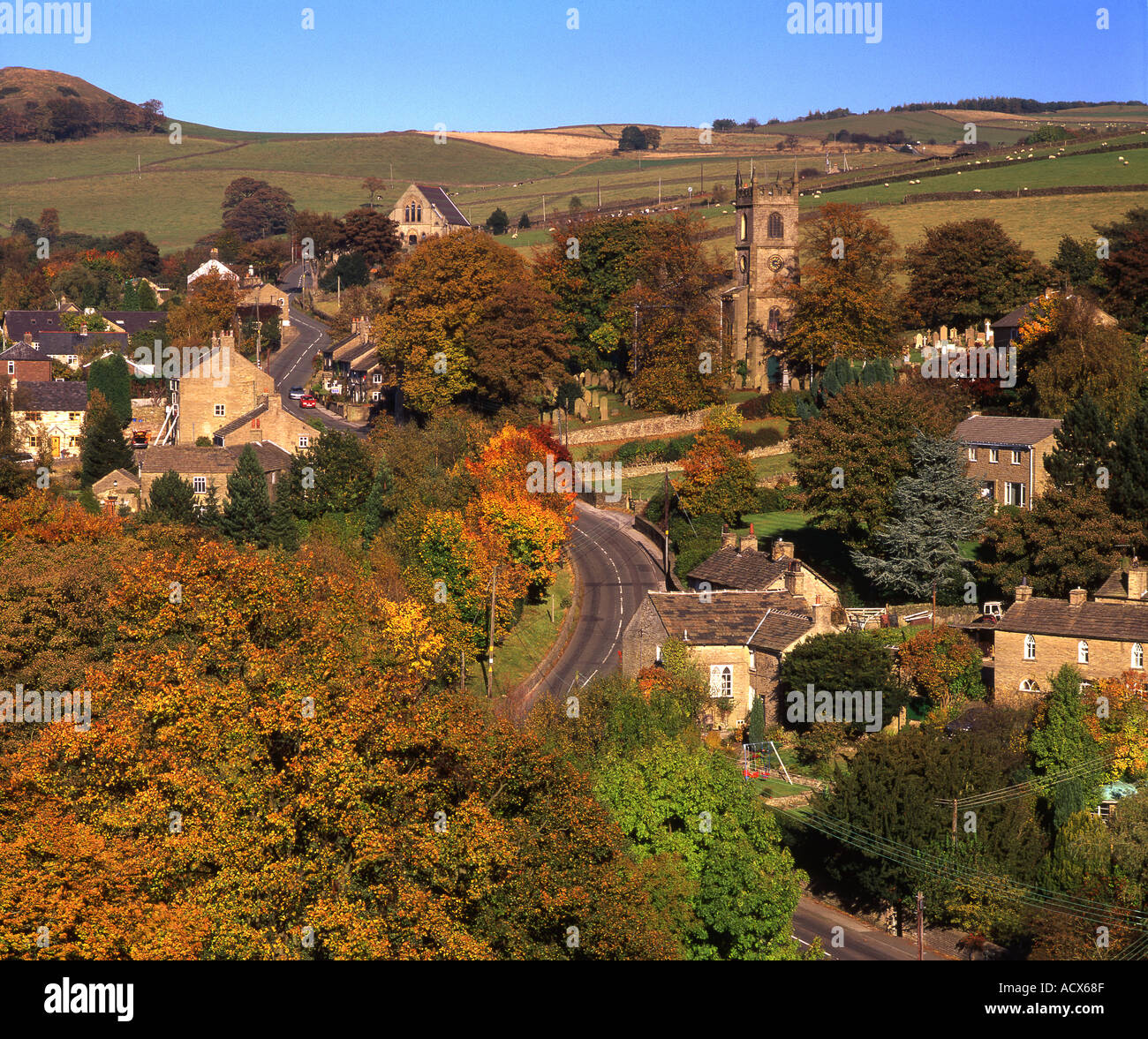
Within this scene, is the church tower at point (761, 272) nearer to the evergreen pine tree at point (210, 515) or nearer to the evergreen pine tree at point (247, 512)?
the evergreen pine tree at point (247, 512)

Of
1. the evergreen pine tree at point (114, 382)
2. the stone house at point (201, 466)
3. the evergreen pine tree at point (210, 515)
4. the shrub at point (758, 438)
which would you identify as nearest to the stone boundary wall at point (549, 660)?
the stone house at point (201, 466)

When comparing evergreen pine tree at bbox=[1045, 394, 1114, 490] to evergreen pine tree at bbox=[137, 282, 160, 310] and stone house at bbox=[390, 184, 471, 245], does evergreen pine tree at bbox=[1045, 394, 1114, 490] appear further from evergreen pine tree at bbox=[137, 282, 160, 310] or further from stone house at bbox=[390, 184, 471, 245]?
stone house at bbox=[390, 184, 471, 245]

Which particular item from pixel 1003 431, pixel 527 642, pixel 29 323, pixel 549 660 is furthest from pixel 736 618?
pixel 29 323

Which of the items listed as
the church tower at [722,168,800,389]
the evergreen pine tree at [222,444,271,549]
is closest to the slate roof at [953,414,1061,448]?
the church tower at [722,168,800,389]

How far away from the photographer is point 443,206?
469 feet

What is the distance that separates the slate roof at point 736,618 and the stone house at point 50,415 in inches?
1765

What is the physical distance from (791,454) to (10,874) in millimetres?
61055

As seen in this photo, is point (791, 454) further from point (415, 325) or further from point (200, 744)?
point (200, 744)

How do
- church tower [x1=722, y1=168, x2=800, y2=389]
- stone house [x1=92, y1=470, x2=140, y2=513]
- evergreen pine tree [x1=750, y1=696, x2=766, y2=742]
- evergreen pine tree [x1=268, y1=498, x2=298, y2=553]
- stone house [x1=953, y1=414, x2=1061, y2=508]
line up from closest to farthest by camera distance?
evergreen pine tree [x1=750, y1=696, x2=766, y2=742] < stone house [x1=953, y1=414, x2=1061, y2=508] < evergreen pine tree [x1=268, y1=498, x2=298, y2=553] < stone house [x1=92, y1=470, x2=140, y2=513] < church tower [x1=722, y1=168, x2=800, y2=389]

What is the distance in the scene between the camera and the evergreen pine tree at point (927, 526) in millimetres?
55188

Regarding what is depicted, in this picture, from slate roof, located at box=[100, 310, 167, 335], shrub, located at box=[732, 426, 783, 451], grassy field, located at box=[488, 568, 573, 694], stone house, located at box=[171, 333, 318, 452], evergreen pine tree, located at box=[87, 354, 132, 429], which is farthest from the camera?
slate roof, located at box=[100, 310, 167, 335]

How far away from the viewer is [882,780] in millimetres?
40938

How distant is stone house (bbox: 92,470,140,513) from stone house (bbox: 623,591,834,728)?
28420 mm

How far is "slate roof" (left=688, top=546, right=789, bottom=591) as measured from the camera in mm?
56656
